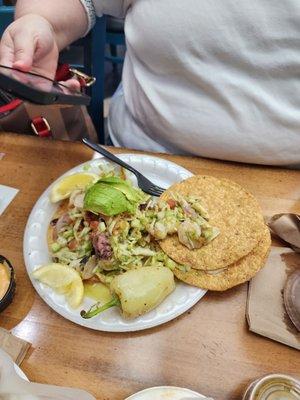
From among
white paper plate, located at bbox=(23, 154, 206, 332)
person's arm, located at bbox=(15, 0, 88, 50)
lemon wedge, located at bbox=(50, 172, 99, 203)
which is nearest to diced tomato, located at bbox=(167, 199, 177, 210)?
white paper plate, located at bbox=(23, 154, 206, 332)

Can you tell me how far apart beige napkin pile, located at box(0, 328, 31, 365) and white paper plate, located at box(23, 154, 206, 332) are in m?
0.11

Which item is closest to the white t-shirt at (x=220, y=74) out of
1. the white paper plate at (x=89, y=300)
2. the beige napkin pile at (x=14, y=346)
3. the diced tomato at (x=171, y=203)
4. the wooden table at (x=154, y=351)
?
the white paper plate at (x=89, y=300)

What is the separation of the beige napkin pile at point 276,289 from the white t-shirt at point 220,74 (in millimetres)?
264

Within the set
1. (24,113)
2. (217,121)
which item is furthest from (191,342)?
(24,113)

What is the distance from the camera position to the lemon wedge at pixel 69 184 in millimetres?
1207

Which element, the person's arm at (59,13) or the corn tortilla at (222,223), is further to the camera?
the person's arm at (59,13)

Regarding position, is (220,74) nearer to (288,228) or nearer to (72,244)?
(288,228)

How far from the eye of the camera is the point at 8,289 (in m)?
0.98

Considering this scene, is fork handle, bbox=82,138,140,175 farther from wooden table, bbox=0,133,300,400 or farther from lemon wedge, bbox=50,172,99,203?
wooden table, bbox=0,133,300,400

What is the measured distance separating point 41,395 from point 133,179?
2.43 feet

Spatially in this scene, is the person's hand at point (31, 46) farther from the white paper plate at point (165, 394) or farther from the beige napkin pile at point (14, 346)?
the white paper plate at point (165, 394)

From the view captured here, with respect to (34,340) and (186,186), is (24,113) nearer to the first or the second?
(186,186)

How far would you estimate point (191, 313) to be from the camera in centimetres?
100

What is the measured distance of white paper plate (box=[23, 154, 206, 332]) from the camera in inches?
37.5
